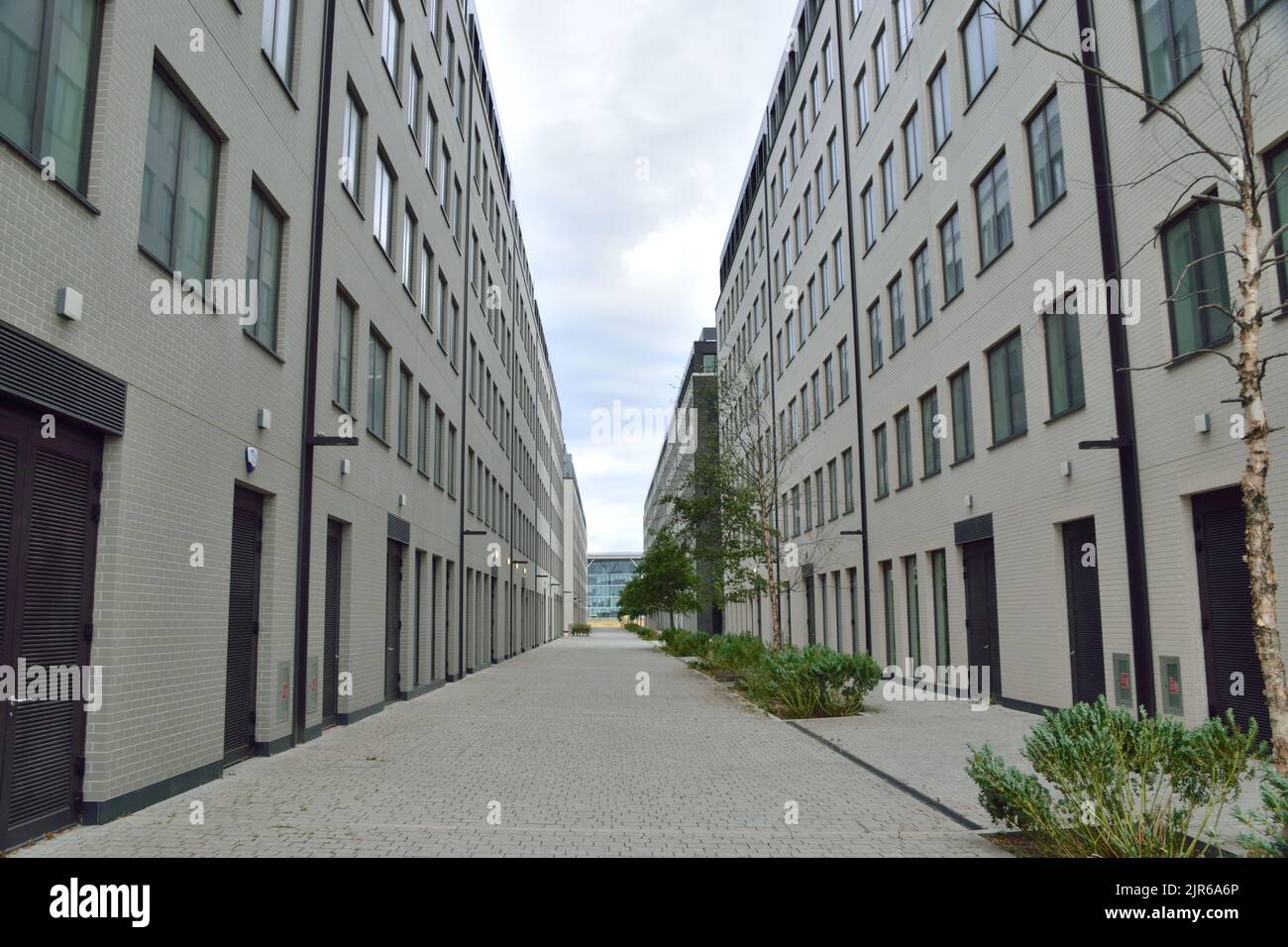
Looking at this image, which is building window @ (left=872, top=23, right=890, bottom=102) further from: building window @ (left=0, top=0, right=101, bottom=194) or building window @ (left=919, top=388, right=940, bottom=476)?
building window @ (left=0, top=0, right=101, bottom=194)

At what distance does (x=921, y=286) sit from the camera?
71.8 ft

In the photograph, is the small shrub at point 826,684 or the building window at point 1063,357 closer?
the building window at point 1063,357

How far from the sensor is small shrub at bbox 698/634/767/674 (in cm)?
2385

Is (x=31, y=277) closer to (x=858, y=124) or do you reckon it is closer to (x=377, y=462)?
(x=377, y=462)

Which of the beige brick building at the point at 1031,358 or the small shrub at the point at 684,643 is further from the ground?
the beige brick building at the point at 1031,358

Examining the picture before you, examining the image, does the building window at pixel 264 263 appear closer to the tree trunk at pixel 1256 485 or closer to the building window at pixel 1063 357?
the tree trunk at pixel 1256 485

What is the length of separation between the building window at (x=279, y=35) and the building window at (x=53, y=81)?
4.10m

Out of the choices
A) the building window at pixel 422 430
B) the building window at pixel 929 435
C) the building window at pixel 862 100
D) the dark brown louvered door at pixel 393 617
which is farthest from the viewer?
the building window at pixel 862 100

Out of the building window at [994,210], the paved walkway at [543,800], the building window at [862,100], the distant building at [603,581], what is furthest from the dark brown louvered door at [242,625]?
the distant building at [603,581]

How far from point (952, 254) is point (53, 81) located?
16.6 m

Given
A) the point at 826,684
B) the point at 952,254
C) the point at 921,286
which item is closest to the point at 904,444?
the point at 921,286

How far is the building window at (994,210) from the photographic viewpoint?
16984 millimetres

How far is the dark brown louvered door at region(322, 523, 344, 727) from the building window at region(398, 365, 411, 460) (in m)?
4.20

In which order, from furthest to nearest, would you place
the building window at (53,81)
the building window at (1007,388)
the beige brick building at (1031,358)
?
1. the building window at (1007,388)
2. the beige brick building at (1031,358)
3. the building window at (53,81)
